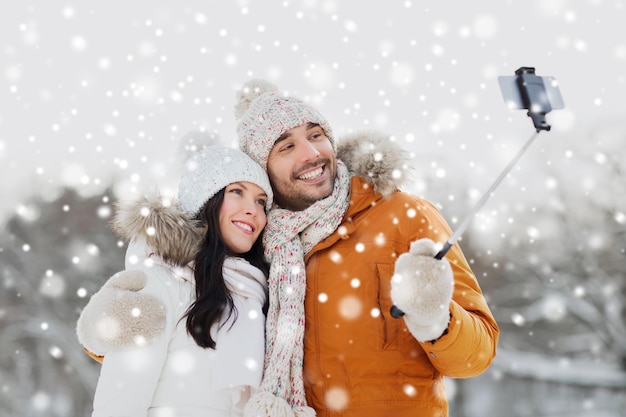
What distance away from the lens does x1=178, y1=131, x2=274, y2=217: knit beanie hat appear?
8.80 ft

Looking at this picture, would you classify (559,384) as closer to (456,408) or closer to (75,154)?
(456,408)

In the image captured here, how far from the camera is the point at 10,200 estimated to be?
10133 mm

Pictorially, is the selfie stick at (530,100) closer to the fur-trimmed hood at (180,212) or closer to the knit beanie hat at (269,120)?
the fur-trimmed hood at (180,212)

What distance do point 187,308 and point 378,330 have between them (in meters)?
0.71

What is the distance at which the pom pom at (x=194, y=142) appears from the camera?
301cm

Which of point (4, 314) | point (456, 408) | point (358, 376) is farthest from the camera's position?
point (4, 314)

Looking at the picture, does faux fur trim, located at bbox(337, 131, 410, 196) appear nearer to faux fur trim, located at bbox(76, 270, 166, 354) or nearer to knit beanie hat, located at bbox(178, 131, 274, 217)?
knit beanie hat, located at bbox(178, 131, 274, 217)

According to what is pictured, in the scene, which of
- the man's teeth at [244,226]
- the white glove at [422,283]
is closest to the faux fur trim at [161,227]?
the man's teeth at [244,226]

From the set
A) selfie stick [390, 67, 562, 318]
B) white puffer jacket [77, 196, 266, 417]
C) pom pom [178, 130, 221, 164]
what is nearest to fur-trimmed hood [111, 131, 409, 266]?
white puffer jacket [77, 196, 266, 417]

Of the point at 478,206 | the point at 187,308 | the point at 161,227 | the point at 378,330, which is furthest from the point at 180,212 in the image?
the point at 478,206

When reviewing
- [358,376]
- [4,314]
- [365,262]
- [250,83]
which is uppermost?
[250,83]

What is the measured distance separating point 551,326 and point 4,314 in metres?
8.38

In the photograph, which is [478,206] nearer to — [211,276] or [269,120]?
[211,276]

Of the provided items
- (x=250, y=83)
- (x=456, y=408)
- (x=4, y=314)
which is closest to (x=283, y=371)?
(x=250, y=83)
